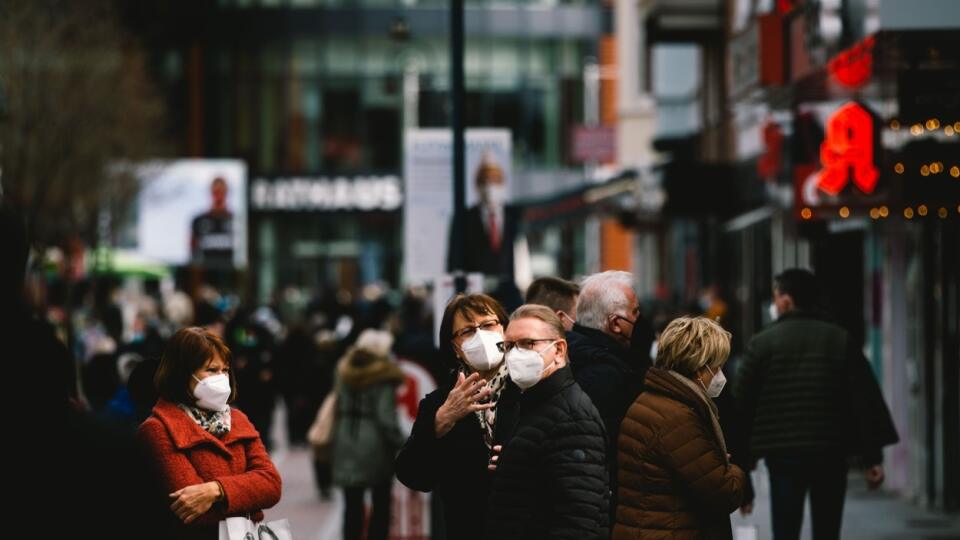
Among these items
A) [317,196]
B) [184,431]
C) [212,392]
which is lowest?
[317,196]

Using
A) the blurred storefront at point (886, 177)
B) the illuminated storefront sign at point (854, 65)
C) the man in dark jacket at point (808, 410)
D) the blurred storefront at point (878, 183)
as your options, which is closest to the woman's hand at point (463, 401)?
the man in dark jacket at point (808, 410)

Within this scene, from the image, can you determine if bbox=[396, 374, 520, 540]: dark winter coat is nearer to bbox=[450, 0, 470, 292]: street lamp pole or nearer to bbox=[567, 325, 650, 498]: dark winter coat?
bbox=[567, 325, 650, 498]: dark winter coat

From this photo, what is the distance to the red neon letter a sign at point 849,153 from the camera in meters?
14.9

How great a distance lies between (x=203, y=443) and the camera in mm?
7016

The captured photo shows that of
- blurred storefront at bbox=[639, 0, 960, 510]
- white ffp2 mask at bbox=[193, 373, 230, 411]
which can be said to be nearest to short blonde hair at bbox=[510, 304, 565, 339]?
white ffp2 mask at bbox=[193, 373, 230, 411]

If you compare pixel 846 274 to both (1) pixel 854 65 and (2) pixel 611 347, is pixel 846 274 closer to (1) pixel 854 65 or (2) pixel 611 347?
(1) pixel 854 65

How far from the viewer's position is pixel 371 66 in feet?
219

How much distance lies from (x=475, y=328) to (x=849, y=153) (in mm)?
8185

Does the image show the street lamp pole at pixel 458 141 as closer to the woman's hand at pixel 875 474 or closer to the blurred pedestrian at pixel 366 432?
the blurred pedestrian at pixel 366 432

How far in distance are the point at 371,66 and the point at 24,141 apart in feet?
87.3

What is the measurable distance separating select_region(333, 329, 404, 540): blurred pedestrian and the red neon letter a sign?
163 inches

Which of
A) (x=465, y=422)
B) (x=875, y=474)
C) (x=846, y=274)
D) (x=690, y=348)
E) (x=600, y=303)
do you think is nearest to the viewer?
(x=690, y=348)

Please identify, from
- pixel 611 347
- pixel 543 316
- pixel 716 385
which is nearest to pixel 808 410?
pixel 611 347

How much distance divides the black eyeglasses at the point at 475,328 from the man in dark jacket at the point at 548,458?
2.30 ft
